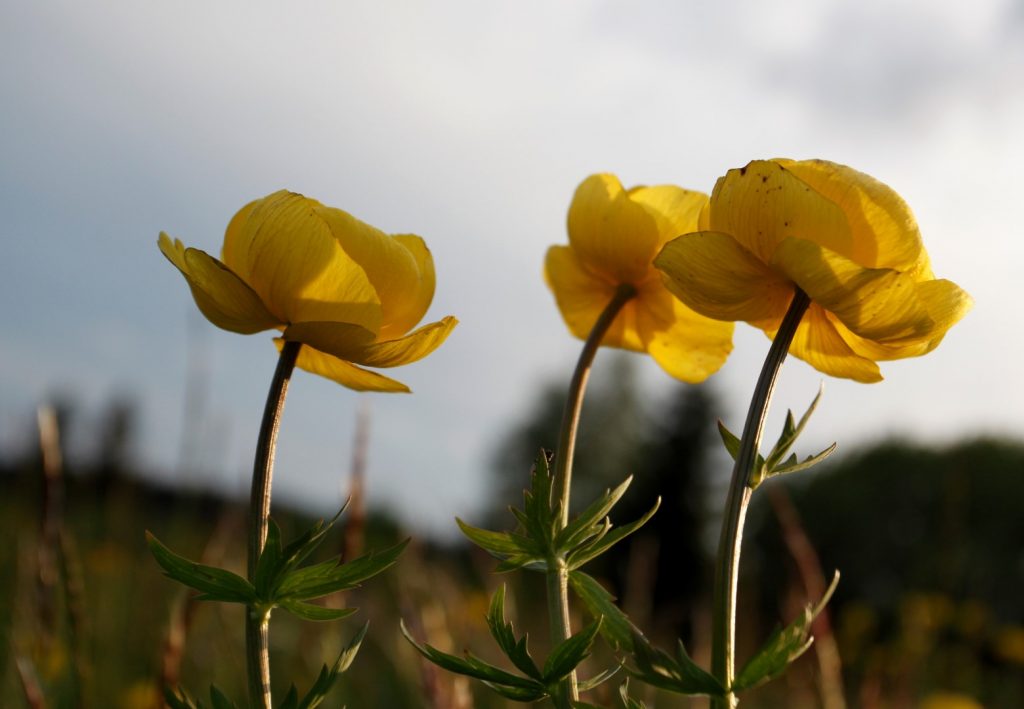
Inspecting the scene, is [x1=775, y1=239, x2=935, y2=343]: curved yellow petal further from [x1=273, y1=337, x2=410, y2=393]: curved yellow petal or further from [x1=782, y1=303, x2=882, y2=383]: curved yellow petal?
[x1=273, y1=337, x2=410, y2=393]: curved yellow petal

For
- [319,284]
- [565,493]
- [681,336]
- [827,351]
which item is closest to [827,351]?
[827,351]

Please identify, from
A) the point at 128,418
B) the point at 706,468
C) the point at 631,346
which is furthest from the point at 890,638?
the point at 631,346

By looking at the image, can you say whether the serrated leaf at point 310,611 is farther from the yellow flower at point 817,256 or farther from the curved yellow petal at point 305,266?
the yellow flower at point 817,256

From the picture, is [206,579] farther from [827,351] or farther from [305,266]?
[827,351]

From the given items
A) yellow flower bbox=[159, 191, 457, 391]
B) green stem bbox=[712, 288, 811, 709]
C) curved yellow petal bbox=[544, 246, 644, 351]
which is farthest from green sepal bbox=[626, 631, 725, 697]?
curved yellow petal bbox=[544, 246, 644, 351]

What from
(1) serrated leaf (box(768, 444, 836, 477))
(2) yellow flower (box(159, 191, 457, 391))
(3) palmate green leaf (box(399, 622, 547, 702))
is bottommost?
(3) palmate green leaf (box(399, 622, 547, 702))

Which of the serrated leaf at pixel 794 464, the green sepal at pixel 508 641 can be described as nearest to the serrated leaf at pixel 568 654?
the green sepal at pixel 508 641

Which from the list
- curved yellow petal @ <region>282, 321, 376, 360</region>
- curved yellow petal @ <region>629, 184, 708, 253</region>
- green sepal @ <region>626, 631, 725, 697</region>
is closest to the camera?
green sepal @ <region>626, 631, 725, 697</region>
